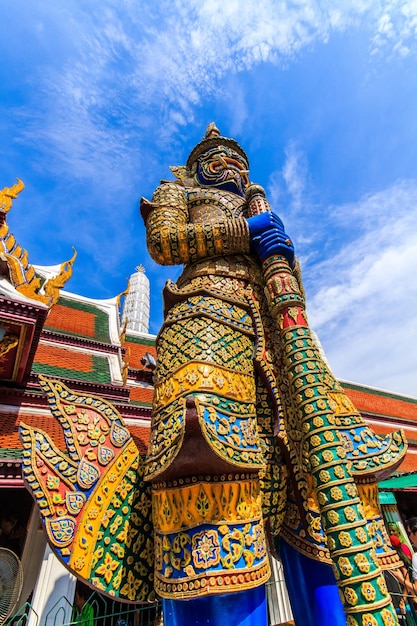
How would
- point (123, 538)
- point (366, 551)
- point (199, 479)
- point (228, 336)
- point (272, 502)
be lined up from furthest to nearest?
point (228, 336)
point (272, 502)
point (123, 538)
point (199, 479)
point (366, 551)

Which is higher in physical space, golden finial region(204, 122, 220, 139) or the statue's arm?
golden finial region(204, 122, 220, 139)

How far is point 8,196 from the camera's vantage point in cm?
627

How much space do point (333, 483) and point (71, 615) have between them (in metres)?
4.63

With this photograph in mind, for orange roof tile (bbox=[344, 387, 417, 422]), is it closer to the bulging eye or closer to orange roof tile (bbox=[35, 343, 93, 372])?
orange roof tile (bbox=[35, 343, 93, 372])

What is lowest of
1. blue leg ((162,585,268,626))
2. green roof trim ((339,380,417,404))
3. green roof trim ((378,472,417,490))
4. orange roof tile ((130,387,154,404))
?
blue leg ((162,585,268,626))

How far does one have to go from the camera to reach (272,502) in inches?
84.7

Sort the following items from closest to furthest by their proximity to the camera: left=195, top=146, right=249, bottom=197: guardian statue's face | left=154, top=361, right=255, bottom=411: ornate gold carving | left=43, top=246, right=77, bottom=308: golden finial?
left=154, top=361, right=255, bottom=411: ornate gold carving, left=195, top=146, right=249, bottom=197: guardian statue's face, left=43, top=246, right=77, bottom=308: golden finial

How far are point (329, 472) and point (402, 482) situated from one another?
832 cm

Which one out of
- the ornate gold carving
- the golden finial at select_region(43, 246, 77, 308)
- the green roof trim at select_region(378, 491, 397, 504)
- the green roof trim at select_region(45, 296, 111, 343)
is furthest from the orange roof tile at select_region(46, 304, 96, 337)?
the green roof trim at select_region(378, 491, 397, 504)

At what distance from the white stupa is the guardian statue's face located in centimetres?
2837

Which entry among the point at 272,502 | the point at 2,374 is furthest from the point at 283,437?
the point at 2,374

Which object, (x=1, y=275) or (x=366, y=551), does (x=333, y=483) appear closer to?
(x=366, y=551)

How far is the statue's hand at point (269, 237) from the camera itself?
2.80m

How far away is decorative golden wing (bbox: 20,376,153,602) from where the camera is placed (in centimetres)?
177
